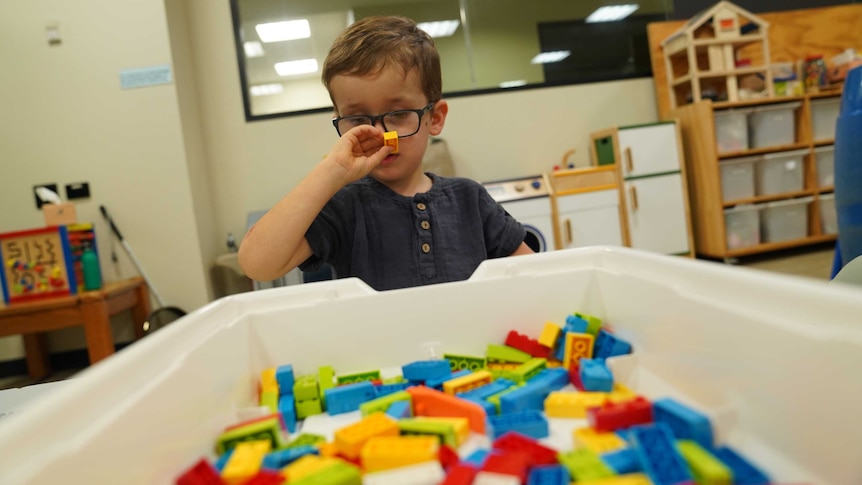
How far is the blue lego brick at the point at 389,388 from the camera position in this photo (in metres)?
0.54

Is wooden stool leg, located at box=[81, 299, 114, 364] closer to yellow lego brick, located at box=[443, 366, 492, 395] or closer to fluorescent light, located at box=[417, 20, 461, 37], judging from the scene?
yellow lego brick, located at box=[443, 366, 492, 395]

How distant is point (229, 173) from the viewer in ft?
8.87

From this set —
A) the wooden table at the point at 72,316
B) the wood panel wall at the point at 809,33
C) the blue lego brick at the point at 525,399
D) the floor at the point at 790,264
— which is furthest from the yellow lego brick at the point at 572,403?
the wood panel wall at the point at 809,33

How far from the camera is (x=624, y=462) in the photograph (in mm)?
370

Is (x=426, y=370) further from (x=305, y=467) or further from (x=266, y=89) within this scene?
(x=266, y=89)

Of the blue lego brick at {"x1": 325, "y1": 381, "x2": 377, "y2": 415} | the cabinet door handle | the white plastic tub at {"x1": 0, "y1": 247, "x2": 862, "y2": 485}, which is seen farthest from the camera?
the cabinet door handle

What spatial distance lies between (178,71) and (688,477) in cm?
255

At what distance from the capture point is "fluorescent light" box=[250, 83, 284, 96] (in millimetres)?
2730

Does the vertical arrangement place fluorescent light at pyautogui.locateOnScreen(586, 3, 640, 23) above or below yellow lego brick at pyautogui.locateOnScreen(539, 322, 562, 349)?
above

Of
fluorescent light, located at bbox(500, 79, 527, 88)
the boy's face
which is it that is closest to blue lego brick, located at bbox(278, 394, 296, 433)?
the boy's face

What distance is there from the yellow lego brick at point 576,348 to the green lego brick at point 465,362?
9 centimetres

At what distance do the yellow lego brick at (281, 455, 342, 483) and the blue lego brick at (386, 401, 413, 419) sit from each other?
0.28 ft

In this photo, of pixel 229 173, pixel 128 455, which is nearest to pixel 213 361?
pixel 128 455

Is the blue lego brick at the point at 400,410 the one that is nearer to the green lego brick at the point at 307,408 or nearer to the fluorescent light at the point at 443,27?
the green lego brick at the point at 307,408
